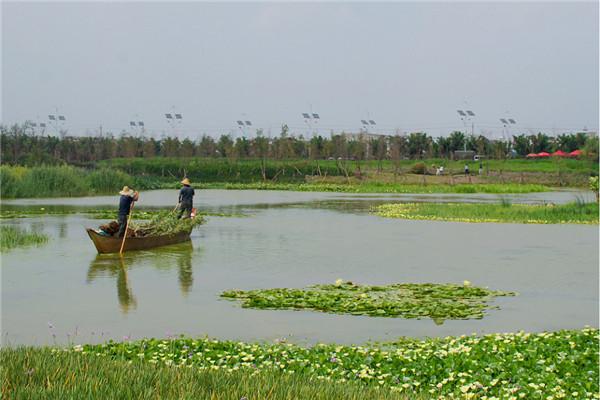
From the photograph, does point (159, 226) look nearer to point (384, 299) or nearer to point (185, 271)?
point (185, 271)

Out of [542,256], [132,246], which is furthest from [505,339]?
[132,246]

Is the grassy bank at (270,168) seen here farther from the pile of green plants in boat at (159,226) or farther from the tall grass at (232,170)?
the pile of green plants in boat at (159,226)

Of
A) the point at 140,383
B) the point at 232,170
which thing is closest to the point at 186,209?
the point at 140,383

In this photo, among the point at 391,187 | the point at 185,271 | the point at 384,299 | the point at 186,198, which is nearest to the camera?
the point at 384,299

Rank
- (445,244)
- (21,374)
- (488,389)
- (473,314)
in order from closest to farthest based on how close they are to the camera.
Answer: (21,374)
(488,389)
(473,314)
(445,244)

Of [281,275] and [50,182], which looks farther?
[50,182]

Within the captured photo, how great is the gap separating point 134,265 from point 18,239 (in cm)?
557

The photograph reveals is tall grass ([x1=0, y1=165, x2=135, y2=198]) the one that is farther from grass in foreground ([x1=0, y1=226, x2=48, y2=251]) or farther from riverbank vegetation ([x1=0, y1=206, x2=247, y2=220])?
grass in foreground ([x1=0, y1=226, x2=48, y2=251])

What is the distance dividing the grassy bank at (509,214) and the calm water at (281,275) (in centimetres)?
161

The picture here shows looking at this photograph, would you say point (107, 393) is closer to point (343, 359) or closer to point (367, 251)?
point (343, 359)

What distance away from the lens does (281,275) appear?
15.1 meters

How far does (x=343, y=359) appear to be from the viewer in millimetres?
8203

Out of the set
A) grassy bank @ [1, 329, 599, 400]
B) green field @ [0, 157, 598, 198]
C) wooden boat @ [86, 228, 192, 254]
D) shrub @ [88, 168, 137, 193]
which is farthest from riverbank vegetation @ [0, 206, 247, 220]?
grassy bank @ [1, 329, 599, 400]

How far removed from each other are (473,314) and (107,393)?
7.17 meters
